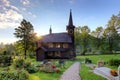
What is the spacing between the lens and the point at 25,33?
51.8 meters

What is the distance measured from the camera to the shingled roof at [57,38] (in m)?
51.8

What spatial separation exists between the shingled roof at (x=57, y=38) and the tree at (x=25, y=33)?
427 centimetres

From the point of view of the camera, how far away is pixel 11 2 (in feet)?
68.8

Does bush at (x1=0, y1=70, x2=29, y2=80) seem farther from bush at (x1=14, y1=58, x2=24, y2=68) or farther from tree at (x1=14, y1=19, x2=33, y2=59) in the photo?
tree at (x1=14, y1=19, x2=33, y2=59)

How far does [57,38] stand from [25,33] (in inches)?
398

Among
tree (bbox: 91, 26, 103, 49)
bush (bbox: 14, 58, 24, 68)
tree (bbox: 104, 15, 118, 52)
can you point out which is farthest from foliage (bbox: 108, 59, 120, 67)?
tree (bbox: 91, 26, 103, 49)

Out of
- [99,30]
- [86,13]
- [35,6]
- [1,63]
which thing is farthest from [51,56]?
[99,30]

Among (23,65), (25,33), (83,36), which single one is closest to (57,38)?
(25,33)

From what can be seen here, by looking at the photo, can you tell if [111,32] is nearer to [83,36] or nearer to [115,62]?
[83,36]

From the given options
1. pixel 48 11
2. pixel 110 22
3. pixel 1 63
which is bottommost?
pixel 1 63

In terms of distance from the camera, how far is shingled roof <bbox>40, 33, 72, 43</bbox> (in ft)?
170

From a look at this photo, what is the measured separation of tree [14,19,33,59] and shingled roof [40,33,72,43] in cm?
427

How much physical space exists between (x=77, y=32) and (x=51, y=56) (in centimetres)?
2990

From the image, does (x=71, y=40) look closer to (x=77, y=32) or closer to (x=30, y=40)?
(x=30, y=40)
